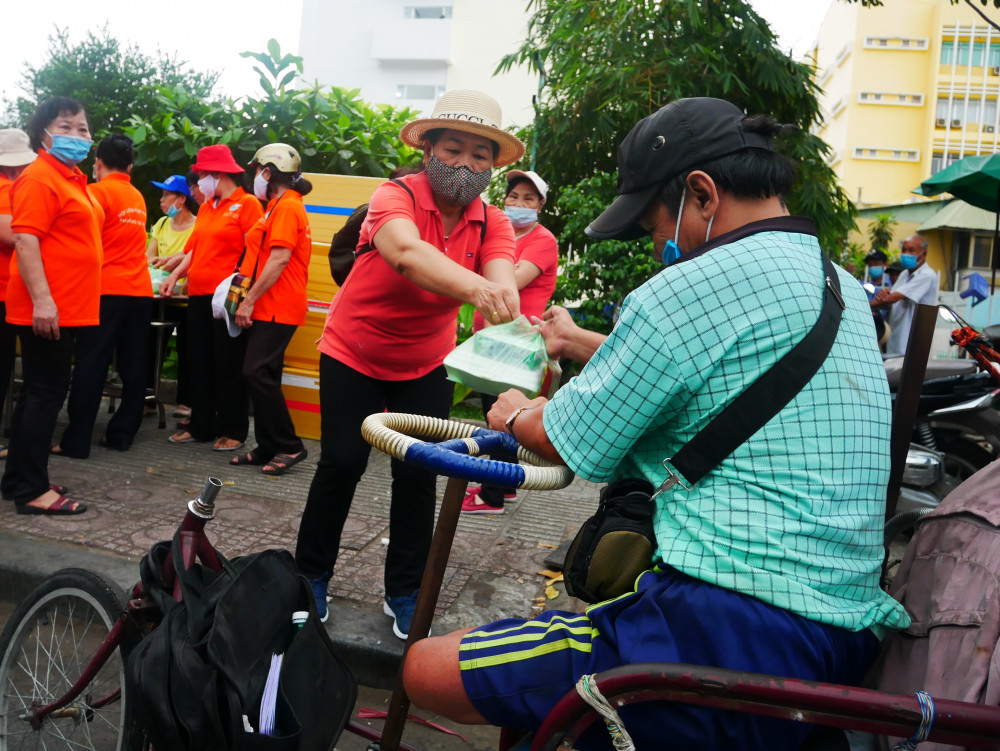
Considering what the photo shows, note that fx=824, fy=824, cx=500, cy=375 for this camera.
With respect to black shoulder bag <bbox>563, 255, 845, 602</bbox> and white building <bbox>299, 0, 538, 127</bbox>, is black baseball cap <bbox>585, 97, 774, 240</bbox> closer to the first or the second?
black shoulder bag <bbox>563, 255, 845, 602</bbox>

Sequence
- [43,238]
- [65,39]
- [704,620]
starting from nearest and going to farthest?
[704,620] < [43,238] < [65,39]

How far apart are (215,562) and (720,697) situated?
1.30 m

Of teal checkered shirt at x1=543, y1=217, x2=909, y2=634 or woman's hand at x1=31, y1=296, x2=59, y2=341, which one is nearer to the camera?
→ teal checkered shirt at x1=543, y1=217, x2=909, y2=634

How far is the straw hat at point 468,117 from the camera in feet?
9.98

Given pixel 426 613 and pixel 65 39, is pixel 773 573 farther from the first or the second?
pixel 65 39

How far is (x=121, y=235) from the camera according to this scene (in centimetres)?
592

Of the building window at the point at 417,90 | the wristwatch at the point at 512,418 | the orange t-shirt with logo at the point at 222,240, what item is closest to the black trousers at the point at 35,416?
the orange t-shirt with logo at the point at 222,240

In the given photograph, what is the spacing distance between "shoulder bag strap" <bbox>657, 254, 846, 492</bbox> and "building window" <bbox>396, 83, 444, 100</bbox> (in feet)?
160

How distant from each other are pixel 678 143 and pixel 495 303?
88 centimetres

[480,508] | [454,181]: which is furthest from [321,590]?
[480,508]

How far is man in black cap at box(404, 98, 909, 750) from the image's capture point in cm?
146

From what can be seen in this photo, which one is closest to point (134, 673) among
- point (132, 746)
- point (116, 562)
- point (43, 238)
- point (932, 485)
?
point (132, 746)

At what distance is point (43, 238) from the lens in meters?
4.75

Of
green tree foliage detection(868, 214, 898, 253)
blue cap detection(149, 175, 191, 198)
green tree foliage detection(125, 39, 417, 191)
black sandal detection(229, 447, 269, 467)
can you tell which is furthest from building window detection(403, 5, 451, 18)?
black sandal detection(229, 447, 269, 467)
